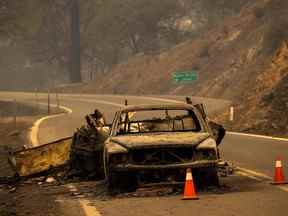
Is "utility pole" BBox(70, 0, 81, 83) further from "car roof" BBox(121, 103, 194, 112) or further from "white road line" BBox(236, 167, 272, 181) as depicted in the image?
"car roof" BBox(121, 103, 194, 112)

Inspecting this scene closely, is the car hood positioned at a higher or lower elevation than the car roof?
lower

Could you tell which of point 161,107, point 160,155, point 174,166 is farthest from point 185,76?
point 174,166

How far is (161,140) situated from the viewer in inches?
504

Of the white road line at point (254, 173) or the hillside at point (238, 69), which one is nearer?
the white road line at point (254, 173)

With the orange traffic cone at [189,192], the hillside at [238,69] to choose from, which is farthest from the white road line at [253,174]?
the hillside at [238,69]

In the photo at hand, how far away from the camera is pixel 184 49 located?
7644 cm

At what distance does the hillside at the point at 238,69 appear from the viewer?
33469 millimetres

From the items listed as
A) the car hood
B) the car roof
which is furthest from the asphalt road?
the car roof

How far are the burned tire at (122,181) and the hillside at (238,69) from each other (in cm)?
1690

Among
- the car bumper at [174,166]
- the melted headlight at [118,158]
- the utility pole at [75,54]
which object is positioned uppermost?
the utility pole at [75,54]

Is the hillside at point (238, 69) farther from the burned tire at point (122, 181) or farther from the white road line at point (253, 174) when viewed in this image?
the burned tire at point (122, 181)

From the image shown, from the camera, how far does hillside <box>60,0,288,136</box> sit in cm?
3347

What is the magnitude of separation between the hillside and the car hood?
654 inches

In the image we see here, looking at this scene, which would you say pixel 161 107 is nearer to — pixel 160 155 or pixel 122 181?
pixel 160 155
